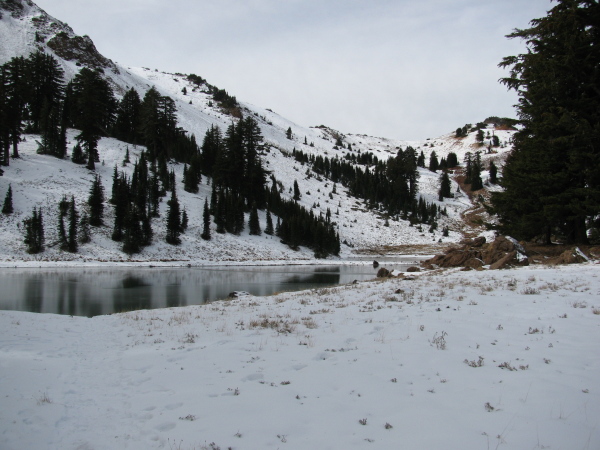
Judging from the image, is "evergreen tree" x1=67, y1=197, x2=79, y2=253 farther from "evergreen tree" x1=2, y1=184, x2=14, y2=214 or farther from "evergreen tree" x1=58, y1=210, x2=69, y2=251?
"evergreen tree" x1=2, y1=184, x2=14, y2=214

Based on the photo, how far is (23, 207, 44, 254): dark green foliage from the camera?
135 feet

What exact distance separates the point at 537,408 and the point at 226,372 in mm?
5125

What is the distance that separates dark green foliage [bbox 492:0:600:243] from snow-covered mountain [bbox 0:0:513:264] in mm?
40302

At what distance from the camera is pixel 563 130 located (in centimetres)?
2308

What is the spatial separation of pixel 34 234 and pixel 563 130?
53.3m

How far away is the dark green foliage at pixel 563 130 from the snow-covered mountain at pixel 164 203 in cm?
4030

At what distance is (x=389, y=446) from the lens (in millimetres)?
4051

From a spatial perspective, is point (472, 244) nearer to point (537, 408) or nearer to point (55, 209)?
point (537, 408)

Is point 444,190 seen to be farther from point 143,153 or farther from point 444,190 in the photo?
point 143,153

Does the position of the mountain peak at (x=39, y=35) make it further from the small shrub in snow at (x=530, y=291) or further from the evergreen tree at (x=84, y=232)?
the small shrub in snow at (x=530, y=291)

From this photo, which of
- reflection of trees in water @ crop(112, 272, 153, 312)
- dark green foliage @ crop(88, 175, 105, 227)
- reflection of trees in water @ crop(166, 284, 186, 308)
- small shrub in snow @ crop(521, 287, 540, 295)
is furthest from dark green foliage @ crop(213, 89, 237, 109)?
small shrub in snow @ crop(521, 287, 540, 295)

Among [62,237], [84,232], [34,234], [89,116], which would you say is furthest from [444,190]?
[34,234]

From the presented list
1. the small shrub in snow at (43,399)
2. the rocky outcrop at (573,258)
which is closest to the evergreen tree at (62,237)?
the small shrub in snow at (43,399)

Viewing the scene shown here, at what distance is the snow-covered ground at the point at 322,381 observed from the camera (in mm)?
4406
